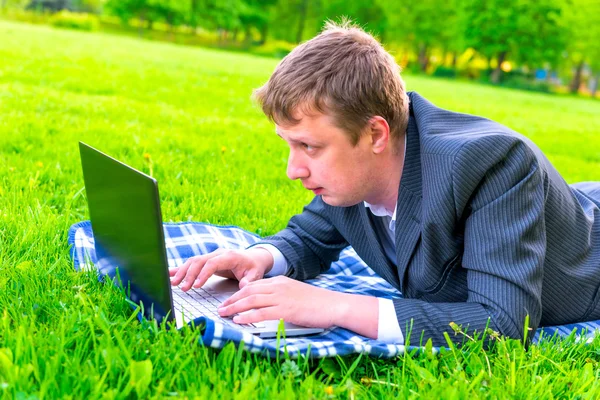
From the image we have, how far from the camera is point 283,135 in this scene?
2.49 metres

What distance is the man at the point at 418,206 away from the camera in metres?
2.29

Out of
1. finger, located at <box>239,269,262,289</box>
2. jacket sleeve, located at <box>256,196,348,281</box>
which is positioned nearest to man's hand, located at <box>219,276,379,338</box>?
finger, located at <box>239,269,262,289</box>

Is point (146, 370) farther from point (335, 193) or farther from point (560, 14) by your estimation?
point (560, 14)

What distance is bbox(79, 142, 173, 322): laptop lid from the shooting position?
1.99 metres

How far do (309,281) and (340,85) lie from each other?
1211 mm

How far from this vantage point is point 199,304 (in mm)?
2562

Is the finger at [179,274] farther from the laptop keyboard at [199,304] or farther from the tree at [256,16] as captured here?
the tree at [256,16]

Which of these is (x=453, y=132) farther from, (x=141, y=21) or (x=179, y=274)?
(x=141, y=21)

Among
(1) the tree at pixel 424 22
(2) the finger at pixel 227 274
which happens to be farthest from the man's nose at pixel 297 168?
(1) the tree at pixel 424 22

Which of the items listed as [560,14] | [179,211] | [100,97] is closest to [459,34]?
[560,14]

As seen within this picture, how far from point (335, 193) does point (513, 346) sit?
2.79 ft

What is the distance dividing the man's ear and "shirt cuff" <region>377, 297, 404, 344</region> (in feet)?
2.03

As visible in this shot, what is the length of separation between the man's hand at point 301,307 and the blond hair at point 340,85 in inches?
23.7

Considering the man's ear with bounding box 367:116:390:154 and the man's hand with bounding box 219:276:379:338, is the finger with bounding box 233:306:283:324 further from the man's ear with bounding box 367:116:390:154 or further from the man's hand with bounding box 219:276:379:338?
the man's ear with bounding box 367:116:390:154
